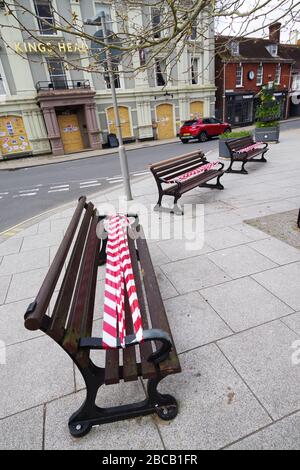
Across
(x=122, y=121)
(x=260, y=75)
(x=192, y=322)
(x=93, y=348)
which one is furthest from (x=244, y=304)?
(x=260, y=75)

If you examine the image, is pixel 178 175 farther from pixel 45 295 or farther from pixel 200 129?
pixel 200 129

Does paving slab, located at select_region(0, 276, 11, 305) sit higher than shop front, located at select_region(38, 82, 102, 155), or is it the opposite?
shop front, located at select_region(38, 82, 102, 155)

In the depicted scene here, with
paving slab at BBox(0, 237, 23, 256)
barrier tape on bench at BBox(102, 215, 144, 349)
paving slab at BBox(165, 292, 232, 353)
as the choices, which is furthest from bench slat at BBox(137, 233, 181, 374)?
paving slab at BBox(0, 237, 23, 256)

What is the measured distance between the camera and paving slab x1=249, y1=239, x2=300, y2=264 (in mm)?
3360

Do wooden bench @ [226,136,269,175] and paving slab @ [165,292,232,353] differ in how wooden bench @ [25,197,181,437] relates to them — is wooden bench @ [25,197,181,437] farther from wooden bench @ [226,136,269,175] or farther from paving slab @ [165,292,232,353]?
wooden bench @ [226,136,269,175]

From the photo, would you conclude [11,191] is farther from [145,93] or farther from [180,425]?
[145,93]

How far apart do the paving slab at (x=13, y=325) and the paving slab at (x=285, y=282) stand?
7.93 feet

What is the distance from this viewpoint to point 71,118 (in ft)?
70.9

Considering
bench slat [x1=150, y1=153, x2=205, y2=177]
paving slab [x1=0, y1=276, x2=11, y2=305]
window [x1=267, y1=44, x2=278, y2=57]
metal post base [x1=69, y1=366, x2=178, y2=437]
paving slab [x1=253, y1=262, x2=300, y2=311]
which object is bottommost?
paving slab [x1=0, y1=276, x2=11, y2=305]

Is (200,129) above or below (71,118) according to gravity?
below

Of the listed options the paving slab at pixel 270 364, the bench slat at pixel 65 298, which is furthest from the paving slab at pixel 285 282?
the bench slat at pixel 65 298

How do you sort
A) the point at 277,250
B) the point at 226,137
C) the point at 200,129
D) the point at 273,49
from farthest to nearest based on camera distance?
the point at 273,49
the point at 200,129
the point at 226,137
the point at 277,250

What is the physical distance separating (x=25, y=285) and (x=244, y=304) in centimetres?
266

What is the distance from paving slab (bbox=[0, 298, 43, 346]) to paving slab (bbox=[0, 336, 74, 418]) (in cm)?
10
